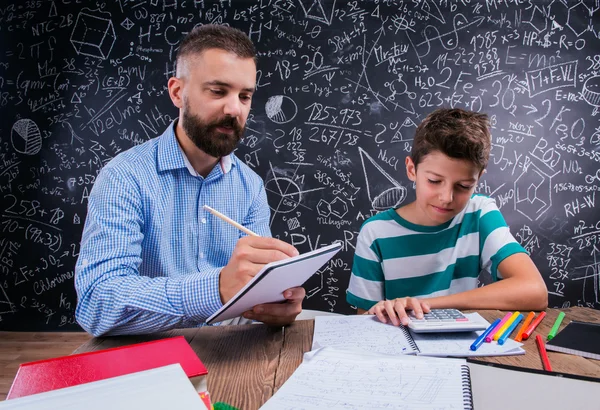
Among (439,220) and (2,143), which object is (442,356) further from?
(2,143)

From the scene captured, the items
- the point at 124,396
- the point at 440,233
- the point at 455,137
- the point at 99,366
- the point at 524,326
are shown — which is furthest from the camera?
the point at 440,233

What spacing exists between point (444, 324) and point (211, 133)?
84cm

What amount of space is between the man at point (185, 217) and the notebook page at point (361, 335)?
90 millimetres

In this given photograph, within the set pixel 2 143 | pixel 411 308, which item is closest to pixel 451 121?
pixel 411 308

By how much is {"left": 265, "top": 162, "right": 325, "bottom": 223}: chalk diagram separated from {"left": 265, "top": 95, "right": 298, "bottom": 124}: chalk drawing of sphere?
35 cm

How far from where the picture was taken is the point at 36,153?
3062mm

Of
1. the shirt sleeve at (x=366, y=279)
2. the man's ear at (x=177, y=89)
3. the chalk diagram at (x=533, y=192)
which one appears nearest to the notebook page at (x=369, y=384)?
the shirt sleeve at (x=366, y=279)

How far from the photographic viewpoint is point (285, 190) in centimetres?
303

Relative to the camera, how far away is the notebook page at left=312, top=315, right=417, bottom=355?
878 mm

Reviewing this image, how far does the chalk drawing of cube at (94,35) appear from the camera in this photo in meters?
3.01

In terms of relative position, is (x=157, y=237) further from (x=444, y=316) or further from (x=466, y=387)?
(x=466, y=387)

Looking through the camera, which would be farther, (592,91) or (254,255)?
(592,91)

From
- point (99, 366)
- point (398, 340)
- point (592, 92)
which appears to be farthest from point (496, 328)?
point (592, 92)

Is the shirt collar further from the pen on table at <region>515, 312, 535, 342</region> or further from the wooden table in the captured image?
the pen on table at <region>515, 312, 535, 342</region>
